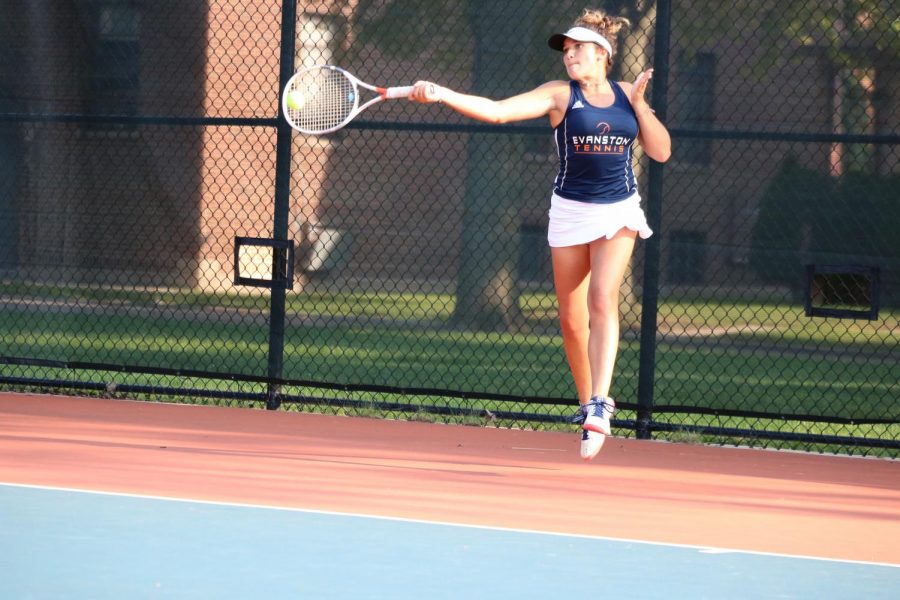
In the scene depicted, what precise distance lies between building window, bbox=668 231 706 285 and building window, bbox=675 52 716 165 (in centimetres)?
77

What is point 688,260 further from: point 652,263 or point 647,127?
point 647,127

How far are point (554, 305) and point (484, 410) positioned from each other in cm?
203

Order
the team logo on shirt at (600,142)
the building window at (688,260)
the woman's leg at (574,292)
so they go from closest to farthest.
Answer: the team logo on shirt at (600,142)
the woman's leg at (574,292)
the building window at (688,260)

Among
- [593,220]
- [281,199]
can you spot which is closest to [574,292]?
[593,220]

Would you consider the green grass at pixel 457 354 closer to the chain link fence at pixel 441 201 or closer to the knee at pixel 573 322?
the chain link fence at pixel 441 201

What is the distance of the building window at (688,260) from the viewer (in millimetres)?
8859

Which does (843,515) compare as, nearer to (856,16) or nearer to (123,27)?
(856,16)

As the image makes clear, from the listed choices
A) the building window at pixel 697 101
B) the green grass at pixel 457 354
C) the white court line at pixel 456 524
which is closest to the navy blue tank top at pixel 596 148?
the white court line at pixel 456 524

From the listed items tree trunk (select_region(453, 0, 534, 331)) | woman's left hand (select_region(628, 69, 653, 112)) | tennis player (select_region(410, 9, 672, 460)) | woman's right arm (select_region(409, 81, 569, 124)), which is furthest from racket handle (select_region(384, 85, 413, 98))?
tree trunk (select_region(453, 0, 534, 331))

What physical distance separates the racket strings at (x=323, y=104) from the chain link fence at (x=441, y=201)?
4.46ft

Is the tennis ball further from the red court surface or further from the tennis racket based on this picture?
the red court surface

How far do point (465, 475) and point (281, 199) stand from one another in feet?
8.66

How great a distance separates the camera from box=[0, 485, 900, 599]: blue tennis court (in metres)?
4.33

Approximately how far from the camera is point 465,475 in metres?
6.86
